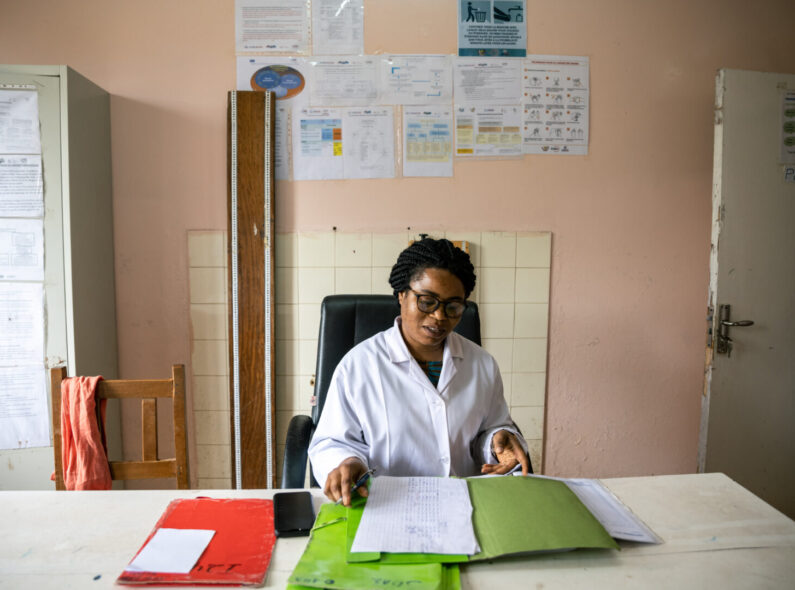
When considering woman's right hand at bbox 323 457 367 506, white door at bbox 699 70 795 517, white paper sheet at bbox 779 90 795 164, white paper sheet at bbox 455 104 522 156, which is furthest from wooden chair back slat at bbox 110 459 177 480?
white paper sheet at bbox 779 90 795 164

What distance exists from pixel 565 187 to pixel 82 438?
220 cm

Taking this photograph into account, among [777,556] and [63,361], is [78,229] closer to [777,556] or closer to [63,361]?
[63,361]

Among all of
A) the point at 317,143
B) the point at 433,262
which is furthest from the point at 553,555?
the point at 317,143

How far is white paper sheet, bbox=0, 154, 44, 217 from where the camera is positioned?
6.39 ft

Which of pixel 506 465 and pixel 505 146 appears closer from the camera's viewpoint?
pixel 506 465

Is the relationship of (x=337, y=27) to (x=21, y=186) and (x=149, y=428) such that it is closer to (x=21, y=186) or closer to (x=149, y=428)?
(x=21, y=186)

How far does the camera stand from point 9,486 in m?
2.07

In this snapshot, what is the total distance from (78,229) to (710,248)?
9.52 ft

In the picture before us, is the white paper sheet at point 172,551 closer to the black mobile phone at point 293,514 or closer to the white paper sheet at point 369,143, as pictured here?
the black mobile phone at point 293,514

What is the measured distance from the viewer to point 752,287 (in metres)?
2.32

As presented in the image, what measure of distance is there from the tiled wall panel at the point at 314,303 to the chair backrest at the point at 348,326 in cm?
74

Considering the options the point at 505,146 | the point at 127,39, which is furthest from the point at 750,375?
the point at 127,39

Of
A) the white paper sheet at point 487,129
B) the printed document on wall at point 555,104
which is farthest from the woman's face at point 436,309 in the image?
the printed document on wall at point 555,104

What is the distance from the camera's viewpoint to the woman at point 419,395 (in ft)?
4.36
